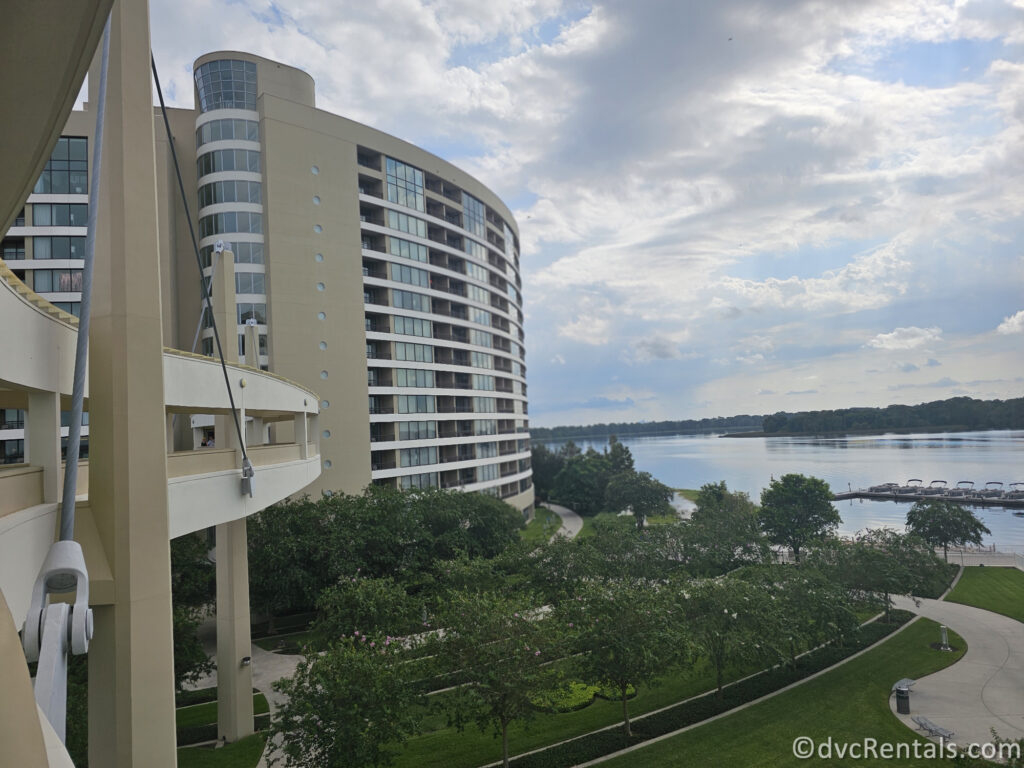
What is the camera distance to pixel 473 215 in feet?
189

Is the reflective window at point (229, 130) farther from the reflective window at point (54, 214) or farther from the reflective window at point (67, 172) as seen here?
the reflective window at point (54, 214)

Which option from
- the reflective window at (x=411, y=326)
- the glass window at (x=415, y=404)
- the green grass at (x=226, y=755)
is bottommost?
the green grass at (x=226, y=755)

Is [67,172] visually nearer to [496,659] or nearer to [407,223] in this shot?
[407,223]

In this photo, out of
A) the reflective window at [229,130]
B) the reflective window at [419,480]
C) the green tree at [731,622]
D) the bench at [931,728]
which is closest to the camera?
the bench at [931,728]

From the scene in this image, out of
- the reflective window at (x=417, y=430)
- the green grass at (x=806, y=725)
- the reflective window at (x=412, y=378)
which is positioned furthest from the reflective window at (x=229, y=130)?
the green grass at (x=806, y=725)

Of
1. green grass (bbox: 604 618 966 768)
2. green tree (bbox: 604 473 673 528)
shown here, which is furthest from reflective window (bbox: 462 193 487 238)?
green grass (bbox: 604 618 966 768)

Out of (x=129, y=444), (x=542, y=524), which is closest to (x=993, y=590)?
(x=542, y=524)

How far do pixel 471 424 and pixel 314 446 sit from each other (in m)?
32.3

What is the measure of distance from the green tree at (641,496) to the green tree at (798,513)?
16.8 m

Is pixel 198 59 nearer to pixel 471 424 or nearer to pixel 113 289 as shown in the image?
pixel 471 424

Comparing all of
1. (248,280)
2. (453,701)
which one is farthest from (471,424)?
(453,701)

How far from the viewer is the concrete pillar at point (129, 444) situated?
7035mm

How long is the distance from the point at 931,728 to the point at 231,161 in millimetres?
46041

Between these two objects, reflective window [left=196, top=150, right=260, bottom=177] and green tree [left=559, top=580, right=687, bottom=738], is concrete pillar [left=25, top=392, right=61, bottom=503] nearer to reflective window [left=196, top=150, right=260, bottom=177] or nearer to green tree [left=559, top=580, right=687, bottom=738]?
green tree [left=559, top=580, right=687, bottom=738]
